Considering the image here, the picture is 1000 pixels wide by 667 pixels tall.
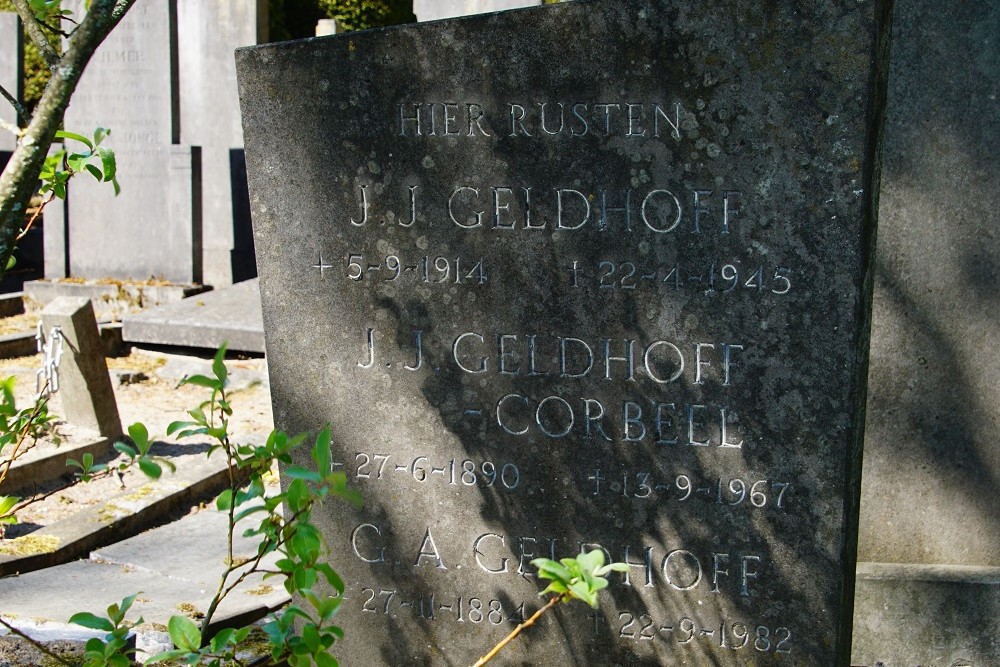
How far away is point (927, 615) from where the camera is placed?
3.24 metres

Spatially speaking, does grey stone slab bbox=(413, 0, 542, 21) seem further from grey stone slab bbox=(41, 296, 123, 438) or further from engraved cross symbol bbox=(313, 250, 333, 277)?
engraved cross symbol bbox=(313, 250, 333, 277)

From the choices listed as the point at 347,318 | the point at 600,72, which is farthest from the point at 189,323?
the point at 600,72

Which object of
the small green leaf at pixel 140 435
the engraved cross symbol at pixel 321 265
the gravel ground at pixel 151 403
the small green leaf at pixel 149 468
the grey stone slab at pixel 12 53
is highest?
the grey stone slab at pixel 12 53

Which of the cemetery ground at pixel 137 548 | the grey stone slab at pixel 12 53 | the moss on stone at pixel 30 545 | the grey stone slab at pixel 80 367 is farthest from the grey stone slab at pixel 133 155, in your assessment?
the moss on stone at pixel 30 545

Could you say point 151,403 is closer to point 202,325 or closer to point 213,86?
point 202,325

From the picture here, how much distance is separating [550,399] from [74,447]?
3805 millimetres

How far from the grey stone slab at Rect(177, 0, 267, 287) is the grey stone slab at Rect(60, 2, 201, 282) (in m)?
0.28

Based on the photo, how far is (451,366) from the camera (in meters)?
2.83

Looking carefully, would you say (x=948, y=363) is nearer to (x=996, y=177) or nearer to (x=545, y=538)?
(x=996, y=177)

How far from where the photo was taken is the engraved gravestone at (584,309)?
2.52 metres

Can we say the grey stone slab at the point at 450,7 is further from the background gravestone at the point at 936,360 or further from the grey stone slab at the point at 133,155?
the background gravestone at the point at 936,360

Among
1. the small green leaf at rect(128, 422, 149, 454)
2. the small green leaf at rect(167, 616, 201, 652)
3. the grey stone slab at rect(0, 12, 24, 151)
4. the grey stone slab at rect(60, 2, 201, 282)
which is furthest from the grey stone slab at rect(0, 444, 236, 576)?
the grey stone slab at rect(0, 12, 24, 151)

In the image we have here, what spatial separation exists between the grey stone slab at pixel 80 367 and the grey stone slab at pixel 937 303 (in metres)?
4.47

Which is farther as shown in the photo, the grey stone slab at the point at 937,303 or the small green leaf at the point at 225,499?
the grey stone slab at the point at 937,303
